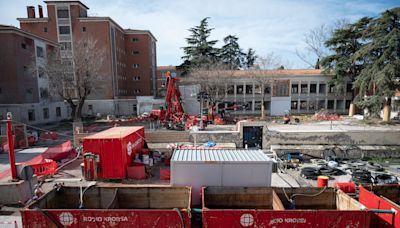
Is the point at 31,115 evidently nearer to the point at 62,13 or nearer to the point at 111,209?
the point at 62,13

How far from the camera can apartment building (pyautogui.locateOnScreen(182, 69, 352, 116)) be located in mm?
41375

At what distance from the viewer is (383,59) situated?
2564cm

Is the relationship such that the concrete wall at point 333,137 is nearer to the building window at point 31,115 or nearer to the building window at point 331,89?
the building window at point 331,89

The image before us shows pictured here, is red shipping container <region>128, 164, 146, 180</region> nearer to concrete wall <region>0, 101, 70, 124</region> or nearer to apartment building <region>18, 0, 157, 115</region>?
concrete wall <region>0, 101, 70, 124</region>

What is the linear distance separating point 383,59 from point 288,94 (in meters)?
16.7

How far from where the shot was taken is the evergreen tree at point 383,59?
959 inches

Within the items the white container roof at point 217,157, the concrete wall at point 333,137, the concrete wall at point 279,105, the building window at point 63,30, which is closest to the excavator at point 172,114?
the concrete wall at point 333,137

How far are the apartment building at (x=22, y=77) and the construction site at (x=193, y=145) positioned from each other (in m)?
0.16

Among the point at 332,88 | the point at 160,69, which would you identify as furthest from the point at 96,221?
the point at 160,69

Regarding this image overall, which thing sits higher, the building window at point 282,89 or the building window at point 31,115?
the building window at point 282,89

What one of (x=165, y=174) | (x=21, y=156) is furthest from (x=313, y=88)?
(x=21, y=156)

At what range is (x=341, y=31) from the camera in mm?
36062

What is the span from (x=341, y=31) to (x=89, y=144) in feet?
131

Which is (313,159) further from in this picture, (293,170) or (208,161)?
(208,161)
